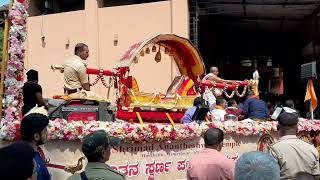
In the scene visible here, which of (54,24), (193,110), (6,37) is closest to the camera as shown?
(6,37)

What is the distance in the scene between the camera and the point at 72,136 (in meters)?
6.81

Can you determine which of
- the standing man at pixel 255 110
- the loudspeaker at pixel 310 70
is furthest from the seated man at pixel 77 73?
the loudspeaker at pixel 310 70

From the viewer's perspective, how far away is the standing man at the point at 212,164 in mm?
4977

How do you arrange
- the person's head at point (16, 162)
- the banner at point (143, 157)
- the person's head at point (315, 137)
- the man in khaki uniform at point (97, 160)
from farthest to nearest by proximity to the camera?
the person's head at point (315, 137) < the banner at point (143, 157) < the man in khaki uniform at point (97, 160) < the person's head at point (16, 162)

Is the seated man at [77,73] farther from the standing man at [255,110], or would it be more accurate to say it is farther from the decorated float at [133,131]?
the standing man at [255,110]

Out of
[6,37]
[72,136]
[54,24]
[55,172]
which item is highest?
[54,24]

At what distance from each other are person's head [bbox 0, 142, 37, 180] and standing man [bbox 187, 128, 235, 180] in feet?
8.11

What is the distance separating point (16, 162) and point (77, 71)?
6.95 meters

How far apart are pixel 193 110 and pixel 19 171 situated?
7554mm

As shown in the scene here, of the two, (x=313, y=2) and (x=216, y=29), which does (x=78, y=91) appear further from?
(x=216, y=29)

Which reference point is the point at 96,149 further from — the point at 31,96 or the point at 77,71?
the point at 77,71

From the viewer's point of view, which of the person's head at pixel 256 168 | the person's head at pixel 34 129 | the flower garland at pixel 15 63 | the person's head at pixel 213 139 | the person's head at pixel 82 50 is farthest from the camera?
the person's head at pixel 82 50

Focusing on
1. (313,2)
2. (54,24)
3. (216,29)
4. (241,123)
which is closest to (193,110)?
(241,123)

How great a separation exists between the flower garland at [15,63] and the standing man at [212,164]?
116 inches
